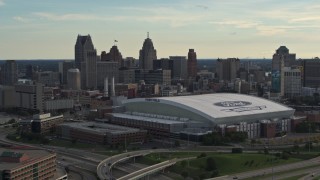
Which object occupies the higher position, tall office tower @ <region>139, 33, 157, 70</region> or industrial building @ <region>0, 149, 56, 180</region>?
tall office tower @ <region>139, 33, 157, 70</region>

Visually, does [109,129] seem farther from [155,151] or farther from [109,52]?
[109,52]

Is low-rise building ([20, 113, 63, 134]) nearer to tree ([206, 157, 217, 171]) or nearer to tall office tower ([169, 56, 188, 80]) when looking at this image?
tree ([206, 157, 217, 171])

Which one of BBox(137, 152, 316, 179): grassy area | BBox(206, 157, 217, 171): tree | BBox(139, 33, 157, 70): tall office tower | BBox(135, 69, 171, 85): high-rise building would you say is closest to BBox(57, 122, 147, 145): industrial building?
BBox(137, 152, 316, 179): grassy area

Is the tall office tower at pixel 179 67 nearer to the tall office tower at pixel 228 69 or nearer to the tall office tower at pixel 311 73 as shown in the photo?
the tall office tower at pixel 228 69

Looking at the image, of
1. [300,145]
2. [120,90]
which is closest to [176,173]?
[300,145]

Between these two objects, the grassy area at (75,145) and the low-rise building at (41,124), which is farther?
the low-rise building at (41,124)

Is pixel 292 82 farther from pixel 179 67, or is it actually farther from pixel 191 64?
pixel 179 67

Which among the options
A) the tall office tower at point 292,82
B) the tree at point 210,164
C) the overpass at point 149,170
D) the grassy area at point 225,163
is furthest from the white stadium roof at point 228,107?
the tall office tower at point 292,82
